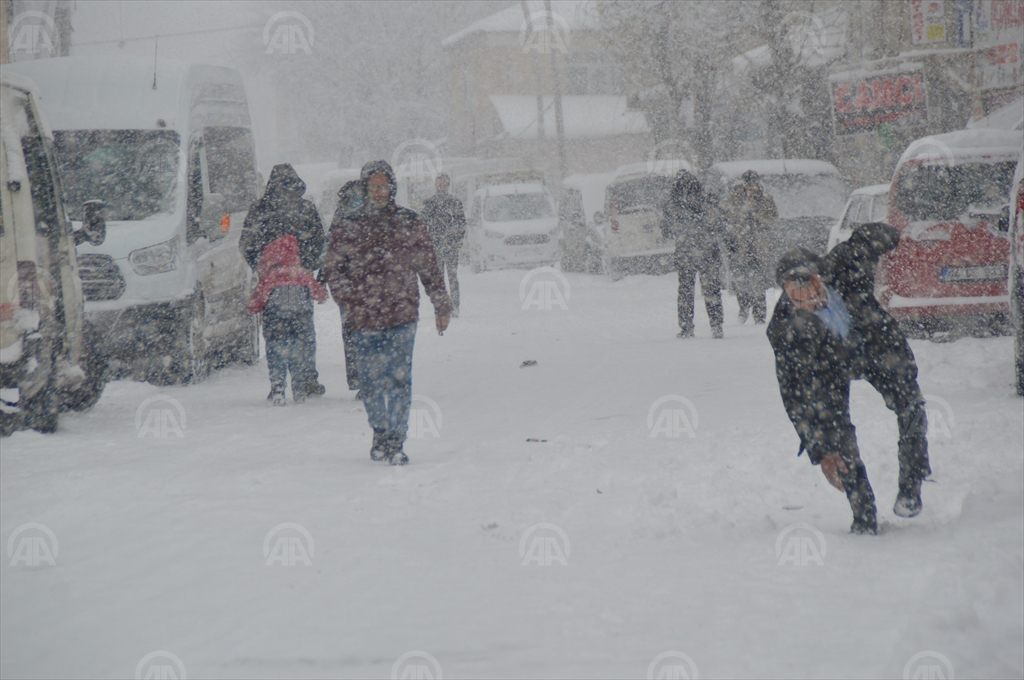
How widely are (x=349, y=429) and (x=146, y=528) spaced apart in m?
2.70

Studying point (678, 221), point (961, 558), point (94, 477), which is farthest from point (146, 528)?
point (678, 221)

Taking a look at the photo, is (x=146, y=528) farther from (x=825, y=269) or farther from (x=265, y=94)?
(x=265, y=94)

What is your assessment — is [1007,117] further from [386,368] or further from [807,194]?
[386,368]

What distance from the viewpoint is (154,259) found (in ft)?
31.2

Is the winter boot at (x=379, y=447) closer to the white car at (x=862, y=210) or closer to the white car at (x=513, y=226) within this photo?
the white car at (x=862, y=210)

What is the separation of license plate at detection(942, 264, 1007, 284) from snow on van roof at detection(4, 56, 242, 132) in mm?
7303

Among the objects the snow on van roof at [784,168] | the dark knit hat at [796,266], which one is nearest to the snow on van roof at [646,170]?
the snow on van roof at [784,168]

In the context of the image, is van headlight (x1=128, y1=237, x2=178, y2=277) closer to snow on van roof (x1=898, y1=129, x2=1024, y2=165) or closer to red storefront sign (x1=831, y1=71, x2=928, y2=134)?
snow on van roof (x1=898, y1=129, x2=1024, y2=165)

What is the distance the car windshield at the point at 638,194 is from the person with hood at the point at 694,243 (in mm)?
7983

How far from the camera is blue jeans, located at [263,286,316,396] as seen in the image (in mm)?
8734

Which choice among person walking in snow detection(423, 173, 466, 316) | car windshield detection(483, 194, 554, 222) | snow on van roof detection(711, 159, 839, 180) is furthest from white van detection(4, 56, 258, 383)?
car windshield detection(483, 194, 554, 222)

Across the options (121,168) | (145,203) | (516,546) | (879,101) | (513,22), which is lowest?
(516,546)

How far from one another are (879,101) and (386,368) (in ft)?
52.5

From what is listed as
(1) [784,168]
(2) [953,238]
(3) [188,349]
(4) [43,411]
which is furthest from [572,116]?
(4) [43,411]
